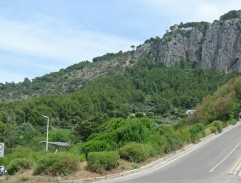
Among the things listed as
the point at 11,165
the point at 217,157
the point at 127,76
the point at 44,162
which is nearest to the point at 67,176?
the point at 44,162

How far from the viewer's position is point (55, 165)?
15.5 meters

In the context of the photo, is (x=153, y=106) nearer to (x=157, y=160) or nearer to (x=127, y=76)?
(x=127, y=76)

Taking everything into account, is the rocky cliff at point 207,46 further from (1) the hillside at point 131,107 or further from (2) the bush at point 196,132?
(2) the bush at point 196,132

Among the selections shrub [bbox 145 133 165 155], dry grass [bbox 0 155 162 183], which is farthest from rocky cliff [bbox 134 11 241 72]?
dry grass [bbox 0 155 162 183]

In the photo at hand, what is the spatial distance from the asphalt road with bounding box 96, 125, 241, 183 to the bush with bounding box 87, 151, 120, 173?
2.73 ft

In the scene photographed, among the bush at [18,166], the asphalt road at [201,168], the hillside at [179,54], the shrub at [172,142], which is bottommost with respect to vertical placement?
the asphalt road at [201,168]

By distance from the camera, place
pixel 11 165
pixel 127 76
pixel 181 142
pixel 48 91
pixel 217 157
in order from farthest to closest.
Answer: pixel 48 91 → pixel 127 76 → pixel 181 142 → pixel 217 157 → pixel 11 165

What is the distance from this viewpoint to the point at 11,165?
16.6 metres

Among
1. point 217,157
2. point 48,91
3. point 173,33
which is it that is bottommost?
point 217,157

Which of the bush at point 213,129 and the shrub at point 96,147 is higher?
the bush at point 213,129

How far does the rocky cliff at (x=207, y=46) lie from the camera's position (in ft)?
484

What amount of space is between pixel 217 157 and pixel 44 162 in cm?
1254

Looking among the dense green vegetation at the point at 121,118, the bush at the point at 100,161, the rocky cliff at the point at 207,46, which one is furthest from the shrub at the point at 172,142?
the rocky cliff at the point at 207,46

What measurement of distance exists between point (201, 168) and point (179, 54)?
5660 inches
